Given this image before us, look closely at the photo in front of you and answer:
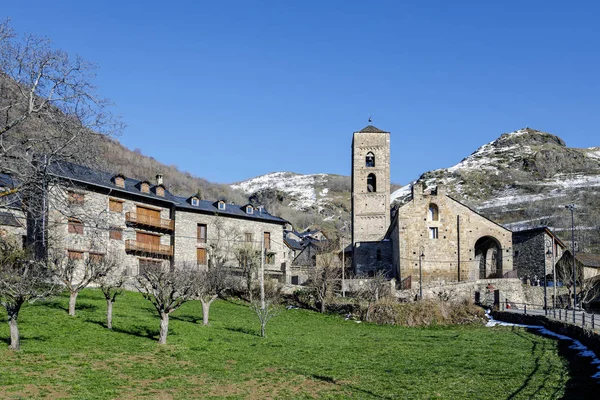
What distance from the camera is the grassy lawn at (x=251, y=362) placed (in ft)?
58.7

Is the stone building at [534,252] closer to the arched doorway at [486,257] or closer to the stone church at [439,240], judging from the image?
the arched doorway at [486,257]

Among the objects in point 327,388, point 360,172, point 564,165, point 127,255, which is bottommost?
point 327,388

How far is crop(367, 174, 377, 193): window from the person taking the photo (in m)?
71.2

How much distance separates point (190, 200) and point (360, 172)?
69.6 feet

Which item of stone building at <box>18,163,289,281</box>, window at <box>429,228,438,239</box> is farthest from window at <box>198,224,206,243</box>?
window at <box>429,228,438,239</box>

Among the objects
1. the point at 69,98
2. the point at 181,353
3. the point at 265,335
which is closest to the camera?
the point at 69,98

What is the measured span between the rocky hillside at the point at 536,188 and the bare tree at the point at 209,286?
221ft

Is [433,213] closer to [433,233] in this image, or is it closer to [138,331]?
[433,233]

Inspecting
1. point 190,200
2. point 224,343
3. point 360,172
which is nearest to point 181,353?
point 224,343

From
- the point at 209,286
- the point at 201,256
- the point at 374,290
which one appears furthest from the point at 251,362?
the point at 201,256

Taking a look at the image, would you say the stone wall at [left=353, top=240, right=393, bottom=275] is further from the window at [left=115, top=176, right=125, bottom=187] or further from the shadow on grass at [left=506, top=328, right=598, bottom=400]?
the shadow on grass at [left=506, top=328, right=598, bottom=400]

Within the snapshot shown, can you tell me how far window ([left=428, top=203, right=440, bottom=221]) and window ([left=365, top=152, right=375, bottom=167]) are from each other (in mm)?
13640

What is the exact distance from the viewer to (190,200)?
58062mm

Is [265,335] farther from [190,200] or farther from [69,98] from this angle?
[190,200]
